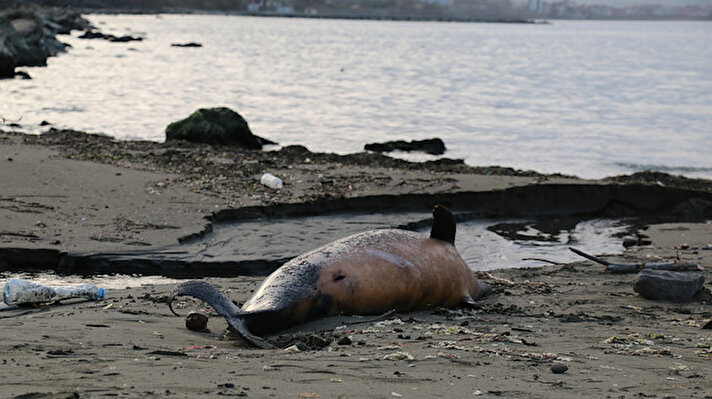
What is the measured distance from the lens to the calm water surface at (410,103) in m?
21.6

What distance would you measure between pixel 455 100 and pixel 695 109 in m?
9.42

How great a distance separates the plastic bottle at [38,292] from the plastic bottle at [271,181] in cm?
525

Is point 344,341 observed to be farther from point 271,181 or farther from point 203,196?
point 271,181

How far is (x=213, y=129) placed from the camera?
55.3ft

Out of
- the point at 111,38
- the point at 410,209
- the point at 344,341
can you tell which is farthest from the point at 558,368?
the point at 111,38

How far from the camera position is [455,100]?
3447 cm

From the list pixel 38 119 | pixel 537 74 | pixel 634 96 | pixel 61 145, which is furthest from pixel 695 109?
pixel 61 145

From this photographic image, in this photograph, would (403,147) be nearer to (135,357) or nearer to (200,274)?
(200,274)

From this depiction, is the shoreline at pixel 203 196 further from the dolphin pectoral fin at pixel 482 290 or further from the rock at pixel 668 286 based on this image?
the rock at pixel 668 286

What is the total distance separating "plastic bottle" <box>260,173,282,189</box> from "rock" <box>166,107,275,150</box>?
4968 mm

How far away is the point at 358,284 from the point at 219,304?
3.70ft

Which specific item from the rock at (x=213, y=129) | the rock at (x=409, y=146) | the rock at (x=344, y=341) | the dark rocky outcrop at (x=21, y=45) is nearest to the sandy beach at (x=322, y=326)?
the rock at (x=344, y=341)

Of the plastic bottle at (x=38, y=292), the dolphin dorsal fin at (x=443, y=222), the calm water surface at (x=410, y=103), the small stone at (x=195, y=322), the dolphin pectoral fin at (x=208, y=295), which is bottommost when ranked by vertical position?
the calm water surface at (x=410, y=103)

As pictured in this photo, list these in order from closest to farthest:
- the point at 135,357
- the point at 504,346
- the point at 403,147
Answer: the point at 135,357 < the point at 504,346 < the point at 403,147
